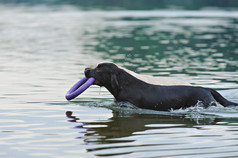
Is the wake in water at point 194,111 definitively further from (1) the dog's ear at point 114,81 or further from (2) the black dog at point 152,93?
(1) the dog's ear at point 114,81

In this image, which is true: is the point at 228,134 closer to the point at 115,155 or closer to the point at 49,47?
the point at 115,155

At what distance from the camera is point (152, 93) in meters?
13.1

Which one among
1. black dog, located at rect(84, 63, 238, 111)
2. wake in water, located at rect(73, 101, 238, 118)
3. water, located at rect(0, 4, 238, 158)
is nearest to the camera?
water, located at rect(0, 4, 238, 158)

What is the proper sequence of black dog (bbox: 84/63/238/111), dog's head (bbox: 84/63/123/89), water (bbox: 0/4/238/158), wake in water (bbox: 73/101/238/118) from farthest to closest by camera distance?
dog's head (bbox: 84/63/123/89)
black dog (bbox: 84/63/238/111)
wake in water (bbox: 73/101/238/118)
water (bbox: 0/4/238/158)

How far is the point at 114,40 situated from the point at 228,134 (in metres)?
24.5

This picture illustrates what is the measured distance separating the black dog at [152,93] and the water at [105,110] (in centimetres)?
19

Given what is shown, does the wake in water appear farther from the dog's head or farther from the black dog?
the dog's head

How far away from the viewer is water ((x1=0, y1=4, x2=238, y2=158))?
9.70 metres

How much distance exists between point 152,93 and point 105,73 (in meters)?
1.19

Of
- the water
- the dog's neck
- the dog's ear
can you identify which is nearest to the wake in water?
the water

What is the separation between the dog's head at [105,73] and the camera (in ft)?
43.4

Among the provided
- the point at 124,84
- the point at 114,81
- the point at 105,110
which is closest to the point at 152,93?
the point at 124,84

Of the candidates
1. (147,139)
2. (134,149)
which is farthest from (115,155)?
(147,139)

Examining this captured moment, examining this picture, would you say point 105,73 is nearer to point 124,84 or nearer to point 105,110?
point 124,84
